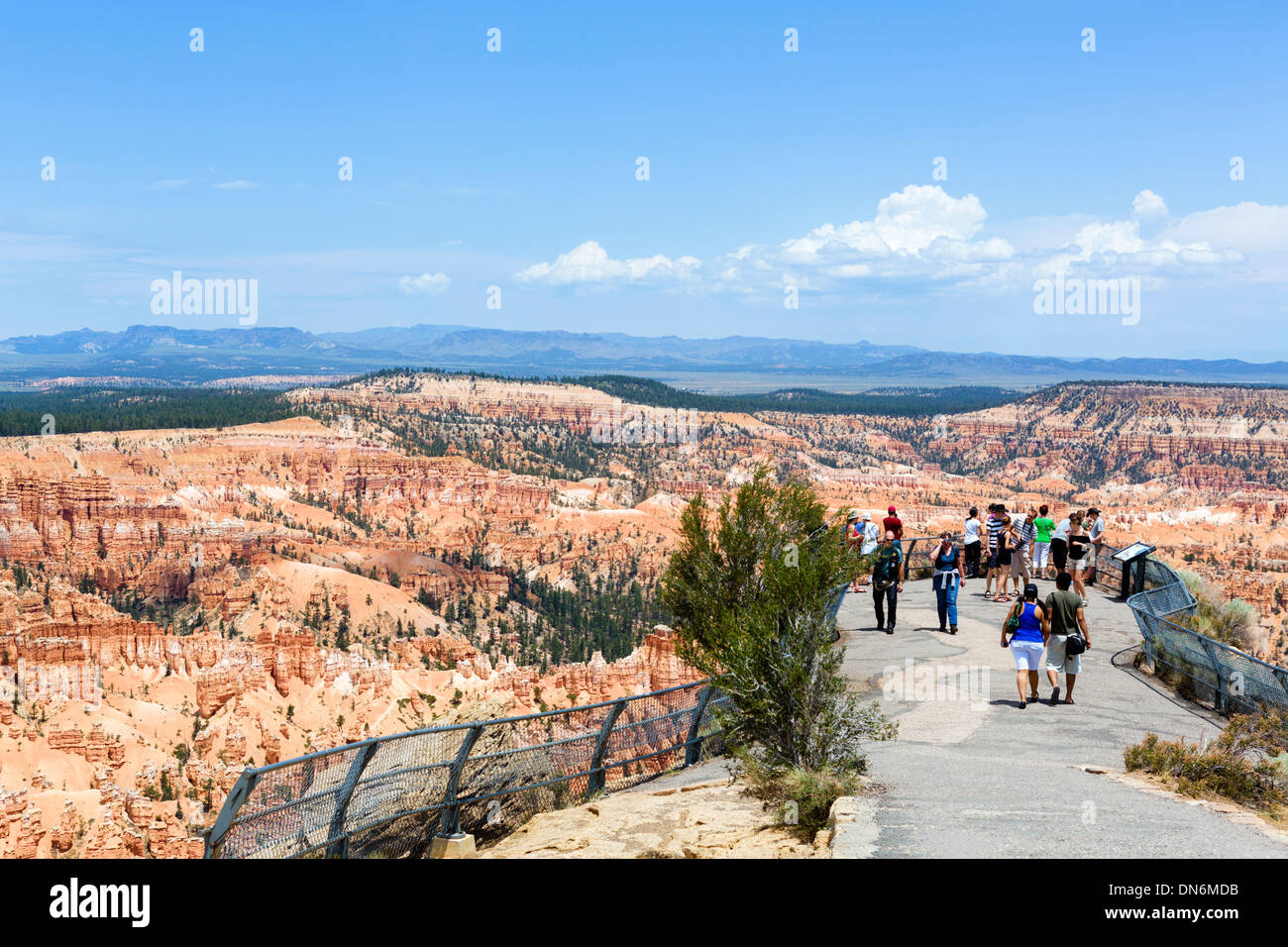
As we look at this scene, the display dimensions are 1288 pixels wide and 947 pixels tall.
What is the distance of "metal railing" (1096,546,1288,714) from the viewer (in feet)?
39.0

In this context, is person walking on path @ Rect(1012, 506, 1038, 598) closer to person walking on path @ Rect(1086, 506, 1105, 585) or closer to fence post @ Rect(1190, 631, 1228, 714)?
person walking on path @ Rect(1086, 506, 1105, 585)

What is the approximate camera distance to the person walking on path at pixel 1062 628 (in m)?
12.1

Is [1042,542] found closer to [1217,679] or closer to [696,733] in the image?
[1217,679]

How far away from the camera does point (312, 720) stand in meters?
41.1

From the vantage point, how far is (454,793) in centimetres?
920

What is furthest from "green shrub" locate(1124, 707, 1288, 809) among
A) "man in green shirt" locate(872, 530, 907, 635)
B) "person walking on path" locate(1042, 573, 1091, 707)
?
"man in green shirt" locate(872, 530, 907, 635)

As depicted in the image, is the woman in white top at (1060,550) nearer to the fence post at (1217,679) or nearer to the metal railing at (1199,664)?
the metal railing at (1199,664)

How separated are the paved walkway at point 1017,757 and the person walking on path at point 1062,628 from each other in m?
0.43

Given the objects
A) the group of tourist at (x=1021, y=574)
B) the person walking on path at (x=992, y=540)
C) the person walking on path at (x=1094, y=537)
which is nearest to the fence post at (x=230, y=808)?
the group of tourist at (x=1021, y=574)

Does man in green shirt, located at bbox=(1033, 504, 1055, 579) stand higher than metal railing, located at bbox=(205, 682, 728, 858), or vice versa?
man in green shirt, located at bbox=(1033, 504, 1055, 579)

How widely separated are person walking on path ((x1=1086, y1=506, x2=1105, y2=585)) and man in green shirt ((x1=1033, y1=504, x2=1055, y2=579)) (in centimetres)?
74

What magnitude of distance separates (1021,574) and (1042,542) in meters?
0.92

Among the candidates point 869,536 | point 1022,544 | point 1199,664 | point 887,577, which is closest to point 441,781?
point 887,577
